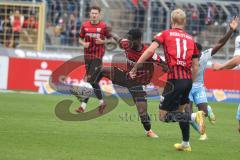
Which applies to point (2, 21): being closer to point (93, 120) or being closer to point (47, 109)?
point (47, 109)

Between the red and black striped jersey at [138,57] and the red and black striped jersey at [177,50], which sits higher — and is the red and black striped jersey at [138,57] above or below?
below

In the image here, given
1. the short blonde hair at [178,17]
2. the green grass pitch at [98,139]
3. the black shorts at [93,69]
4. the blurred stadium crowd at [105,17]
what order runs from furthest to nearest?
the blurred stadium crowd at [105,17]
the black shorts at [93,69]
the short blonde hair at [178,17]
the green grass pitch at [98,139]

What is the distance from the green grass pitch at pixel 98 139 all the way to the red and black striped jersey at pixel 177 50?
132cm

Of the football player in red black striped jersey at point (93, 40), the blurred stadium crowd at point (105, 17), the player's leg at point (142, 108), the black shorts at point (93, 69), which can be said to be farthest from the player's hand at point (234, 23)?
the blurred stadium crowd at point (105, 17)

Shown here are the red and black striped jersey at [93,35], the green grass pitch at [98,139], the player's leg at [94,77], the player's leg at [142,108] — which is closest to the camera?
the green grass pitch at [98,139]

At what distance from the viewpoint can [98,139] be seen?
1250 centimetres

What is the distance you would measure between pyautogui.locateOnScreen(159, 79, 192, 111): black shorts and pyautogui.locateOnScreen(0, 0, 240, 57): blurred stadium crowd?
15.3 meters

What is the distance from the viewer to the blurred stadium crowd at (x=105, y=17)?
87.3 feet

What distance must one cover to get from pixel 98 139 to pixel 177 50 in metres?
2.45

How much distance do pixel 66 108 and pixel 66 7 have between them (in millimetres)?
8153

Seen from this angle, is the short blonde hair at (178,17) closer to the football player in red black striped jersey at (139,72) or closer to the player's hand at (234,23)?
the player's hand at (234,23)

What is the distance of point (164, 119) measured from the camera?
38.0ft

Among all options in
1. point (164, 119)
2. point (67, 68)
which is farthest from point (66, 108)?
point (164, 119)

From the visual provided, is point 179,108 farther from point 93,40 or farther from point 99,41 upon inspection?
point 93,40
